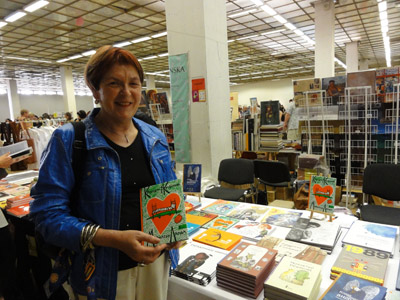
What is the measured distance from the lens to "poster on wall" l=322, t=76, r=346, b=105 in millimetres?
3797

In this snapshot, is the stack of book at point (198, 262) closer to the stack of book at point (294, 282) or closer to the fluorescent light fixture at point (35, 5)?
the stack of book at point (294, 282)

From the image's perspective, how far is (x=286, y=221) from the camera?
1.86 metres

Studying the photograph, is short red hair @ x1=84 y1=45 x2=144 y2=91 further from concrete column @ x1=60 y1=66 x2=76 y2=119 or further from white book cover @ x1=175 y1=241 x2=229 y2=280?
concrete column @ x1=60 y1=66 x2=76 y2=119

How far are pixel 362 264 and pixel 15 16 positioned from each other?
25.4 feet

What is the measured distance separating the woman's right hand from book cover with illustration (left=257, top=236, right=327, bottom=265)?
0.76 metres

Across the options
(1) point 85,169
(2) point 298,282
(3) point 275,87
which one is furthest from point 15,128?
(3) point 275,87

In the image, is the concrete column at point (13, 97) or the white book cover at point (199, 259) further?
the concrete column at point (13, 97)

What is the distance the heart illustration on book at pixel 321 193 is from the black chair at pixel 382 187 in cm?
112

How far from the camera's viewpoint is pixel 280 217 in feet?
6.36

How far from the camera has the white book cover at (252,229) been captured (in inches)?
66.2

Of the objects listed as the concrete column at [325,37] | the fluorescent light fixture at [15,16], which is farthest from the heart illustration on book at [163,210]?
the concrete column at [325,37]

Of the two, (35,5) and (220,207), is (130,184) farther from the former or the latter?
(35,5)

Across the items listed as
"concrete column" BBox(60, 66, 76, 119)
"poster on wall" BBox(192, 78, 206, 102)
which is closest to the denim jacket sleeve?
"poster on wall" BBox(192, 78, 206, 102)

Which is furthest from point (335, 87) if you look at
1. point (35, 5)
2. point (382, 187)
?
point (35, 5)
